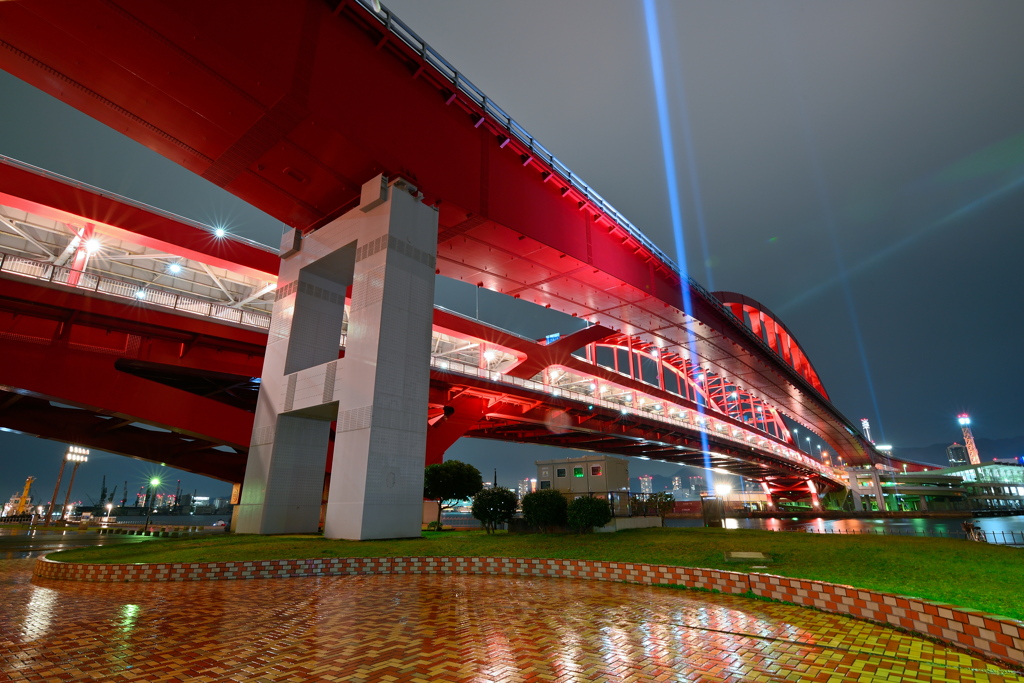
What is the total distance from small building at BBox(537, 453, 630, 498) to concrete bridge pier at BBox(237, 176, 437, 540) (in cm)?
1176

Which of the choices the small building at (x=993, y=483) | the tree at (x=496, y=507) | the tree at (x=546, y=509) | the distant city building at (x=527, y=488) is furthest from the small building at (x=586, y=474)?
the small building at (x=993, y=483)

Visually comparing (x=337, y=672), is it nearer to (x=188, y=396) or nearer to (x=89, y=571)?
(x=89, y=571)

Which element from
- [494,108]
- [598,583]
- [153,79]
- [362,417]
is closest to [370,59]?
[494,108]

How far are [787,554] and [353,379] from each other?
475 inches

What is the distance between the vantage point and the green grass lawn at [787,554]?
676cm

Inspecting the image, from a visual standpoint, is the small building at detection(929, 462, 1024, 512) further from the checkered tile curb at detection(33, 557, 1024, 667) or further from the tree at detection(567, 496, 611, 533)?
the checkered tile curb at detection(33, 557, 1024, 667)

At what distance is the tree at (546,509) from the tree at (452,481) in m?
5.99

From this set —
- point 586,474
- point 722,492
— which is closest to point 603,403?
point 586,474

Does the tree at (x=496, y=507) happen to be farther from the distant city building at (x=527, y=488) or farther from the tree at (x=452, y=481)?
the tree at (x=452, y=481)

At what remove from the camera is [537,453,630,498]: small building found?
82.6 feet

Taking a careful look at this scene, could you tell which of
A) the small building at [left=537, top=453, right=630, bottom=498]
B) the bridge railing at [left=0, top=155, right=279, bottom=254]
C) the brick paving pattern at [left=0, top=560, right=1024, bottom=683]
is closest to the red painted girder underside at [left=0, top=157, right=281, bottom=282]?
the bridge railing at [left=0, top=155, right=279, bottom=254]

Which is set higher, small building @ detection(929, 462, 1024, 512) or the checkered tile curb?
small building @ detection(929, 462, 1024, 512)

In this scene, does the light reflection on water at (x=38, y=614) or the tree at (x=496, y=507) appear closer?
the light reflection on water at (x=38, y=614)

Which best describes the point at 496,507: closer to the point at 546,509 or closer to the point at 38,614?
the point at 546,509
